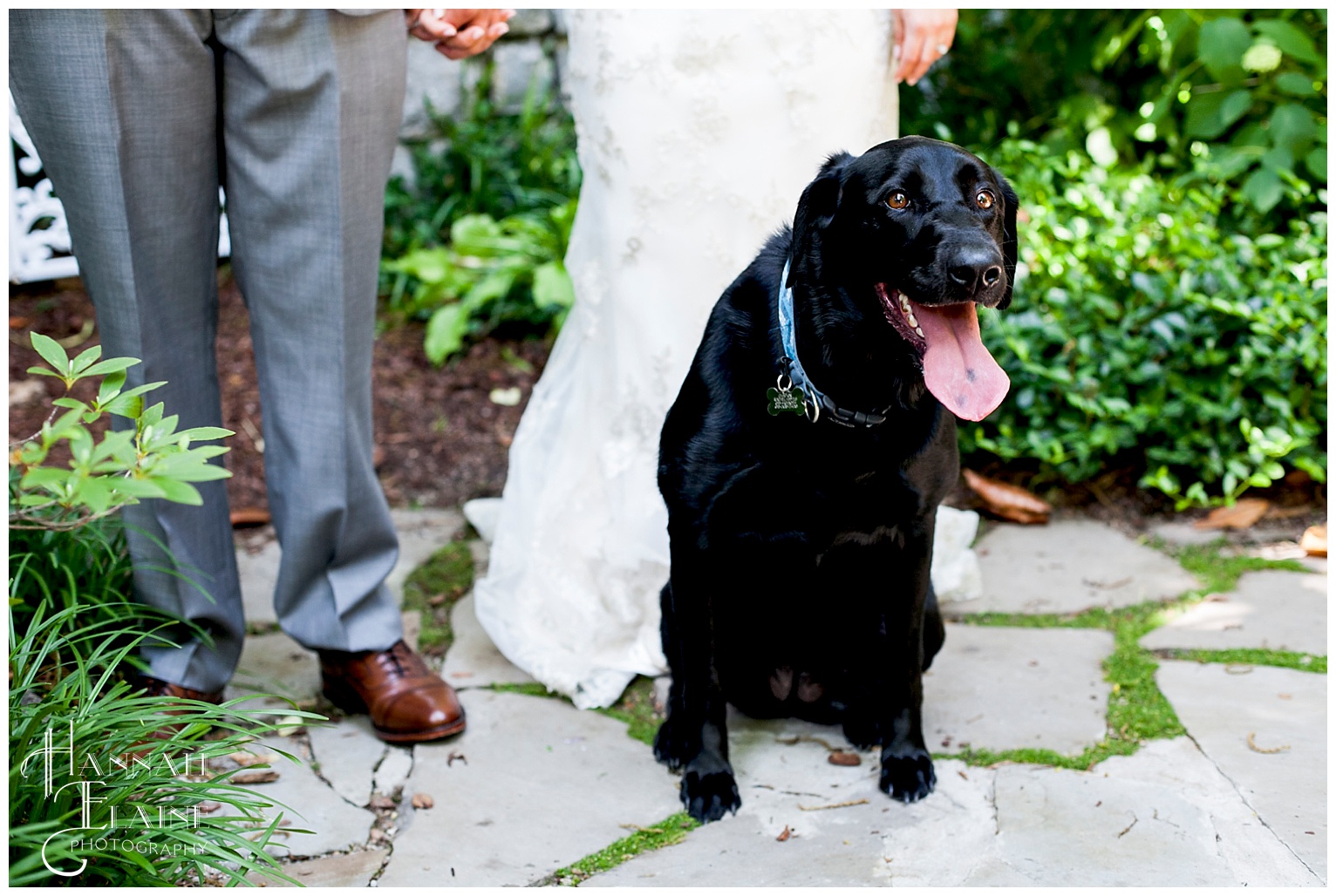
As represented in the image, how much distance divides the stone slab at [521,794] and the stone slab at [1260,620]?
4.04 feet

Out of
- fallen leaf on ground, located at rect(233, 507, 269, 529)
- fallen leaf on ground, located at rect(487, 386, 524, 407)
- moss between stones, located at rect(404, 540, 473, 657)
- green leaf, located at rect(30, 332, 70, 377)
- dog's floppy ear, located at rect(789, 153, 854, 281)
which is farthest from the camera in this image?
fallen leaf on ground, located at rect(487, 386, 524, 407)

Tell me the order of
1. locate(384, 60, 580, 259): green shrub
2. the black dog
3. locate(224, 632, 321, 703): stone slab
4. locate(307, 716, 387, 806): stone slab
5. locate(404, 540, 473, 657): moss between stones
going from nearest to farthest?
the black dog
locate(307, 716, 387, 806): stone slab
locate(224, 632, 321, 703): stone slab
locate(404, 540, 473, 657): moss between stones
locate(384, 60, 580, 259): green shrub

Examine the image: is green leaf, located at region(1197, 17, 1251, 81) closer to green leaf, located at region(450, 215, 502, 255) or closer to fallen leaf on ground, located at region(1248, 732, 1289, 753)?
fallen leaf on ground, located at region(1248, 732, 1289, 753)

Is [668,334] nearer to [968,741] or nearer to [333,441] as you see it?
[333,441]

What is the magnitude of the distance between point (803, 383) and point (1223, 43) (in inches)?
90.2

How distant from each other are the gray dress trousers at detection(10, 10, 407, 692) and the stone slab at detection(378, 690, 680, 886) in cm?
29

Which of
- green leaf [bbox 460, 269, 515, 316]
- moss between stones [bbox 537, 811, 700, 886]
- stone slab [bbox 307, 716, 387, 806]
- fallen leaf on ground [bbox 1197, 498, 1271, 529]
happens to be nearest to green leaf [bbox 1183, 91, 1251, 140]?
fallen leaf on ground [bbox 1197, 498, 1271, 529]

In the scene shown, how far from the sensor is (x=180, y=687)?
7.37 ft

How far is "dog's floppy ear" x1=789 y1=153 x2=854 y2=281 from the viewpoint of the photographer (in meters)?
1.79

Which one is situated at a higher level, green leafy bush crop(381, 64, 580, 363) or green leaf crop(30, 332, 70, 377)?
green leaf crop(30, 332, 70, 377)

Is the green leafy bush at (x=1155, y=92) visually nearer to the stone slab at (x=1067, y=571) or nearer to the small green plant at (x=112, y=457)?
the stone slab at (x=1067, y=571)

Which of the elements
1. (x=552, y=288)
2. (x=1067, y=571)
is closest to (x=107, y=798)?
(x=1067, y=571)

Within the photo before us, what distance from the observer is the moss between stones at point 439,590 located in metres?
2.76

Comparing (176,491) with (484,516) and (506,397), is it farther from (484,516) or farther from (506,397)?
(506,397)
